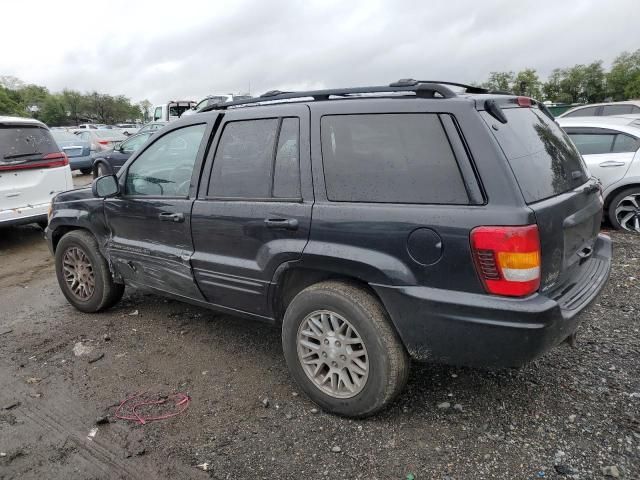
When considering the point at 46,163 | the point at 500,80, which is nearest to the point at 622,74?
the point at 500,80

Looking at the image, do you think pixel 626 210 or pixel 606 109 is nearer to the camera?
pixel 626 210

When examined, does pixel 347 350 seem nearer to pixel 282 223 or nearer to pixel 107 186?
pixel 282 223

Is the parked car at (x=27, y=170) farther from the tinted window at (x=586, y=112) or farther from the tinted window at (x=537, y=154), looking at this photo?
the tinted window at (x=586, y=112)

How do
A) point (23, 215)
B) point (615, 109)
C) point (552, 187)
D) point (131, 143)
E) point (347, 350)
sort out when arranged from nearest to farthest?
1. point (552, 187)
2. point (347, 350)
3. point (23, 215)
4. point (131, 143)
5. point (615, 109)

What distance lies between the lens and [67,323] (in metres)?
4.46

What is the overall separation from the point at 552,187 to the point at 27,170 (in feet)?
22.5

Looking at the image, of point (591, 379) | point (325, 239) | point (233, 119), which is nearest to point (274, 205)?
point (325, 239)

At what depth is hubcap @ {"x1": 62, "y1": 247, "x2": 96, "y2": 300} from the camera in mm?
4477

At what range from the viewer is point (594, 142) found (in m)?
7.11

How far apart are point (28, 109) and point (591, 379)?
336ft

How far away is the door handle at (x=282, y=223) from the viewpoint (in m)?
2.89

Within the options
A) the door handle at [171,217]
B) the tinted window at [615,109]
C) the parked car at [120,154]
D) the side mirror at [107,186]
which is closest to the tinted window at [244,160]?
the door handle at [171,217]

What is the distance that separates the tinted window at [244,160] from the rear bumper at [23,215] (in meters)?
4.75

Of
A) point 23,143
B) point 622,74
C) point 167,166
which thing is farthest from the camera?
point 622,74
